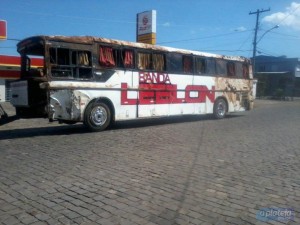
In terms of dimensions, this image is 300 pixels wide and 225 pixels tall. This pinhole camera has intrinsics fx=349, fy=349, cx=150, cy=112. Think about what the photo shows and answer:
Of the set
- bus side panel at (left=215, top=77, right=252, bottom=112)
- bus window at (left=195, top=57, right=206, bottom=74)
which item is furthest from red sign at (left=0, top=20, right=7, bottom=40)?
bus side panel at (left=215, top=77, right=252, bottom=112)

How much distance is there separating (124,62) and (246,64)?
8.66m

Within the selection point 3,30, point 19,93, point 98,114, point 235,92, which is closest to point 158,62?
point 98,114

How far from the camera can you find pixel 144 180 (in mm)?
5586

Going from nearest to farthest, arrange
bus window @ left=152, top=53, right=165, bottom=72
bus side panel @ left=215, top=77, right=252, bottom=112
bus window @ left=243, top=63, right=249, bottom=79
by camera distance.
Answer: bus window @ left=152, top=53, right=165, bottom=72
bus side panel @ left=215, top=77, right=252, bottom=112
bus window @ left=243, top=63, right=249, bottom=79

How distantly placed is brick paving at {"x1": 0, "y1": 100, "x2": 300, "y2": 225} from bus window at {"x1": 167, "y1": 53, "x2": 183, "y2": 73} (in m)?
4.91

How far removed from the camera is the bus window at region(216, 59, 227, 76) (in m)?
16.4

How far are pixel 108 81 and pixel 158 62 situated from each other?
2597 mm

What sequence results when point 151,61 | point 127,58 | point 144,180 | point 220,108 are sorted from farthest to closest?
point 220,108 → point 151,61 → point 127,58 → point 144,180

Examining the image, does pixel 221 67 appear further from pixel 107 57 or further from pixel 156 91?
pixel 107 57

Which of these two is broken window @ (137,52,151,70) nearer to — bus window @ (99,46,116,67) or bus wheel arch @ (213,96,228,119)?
bus window @ (99,46,116,67)

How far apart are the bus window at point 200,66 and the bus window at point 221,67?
1129 mm

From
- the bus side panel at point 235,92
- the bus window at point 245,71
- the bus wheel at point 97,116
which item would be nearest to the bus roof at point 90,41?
the bus wheel at point 97,116

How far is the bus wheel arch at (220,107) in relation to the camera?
16694 millimetres

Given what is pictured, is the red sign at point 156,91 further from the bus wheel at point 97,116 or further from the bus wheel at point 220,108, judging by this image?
the bus wheel at point 220,108
